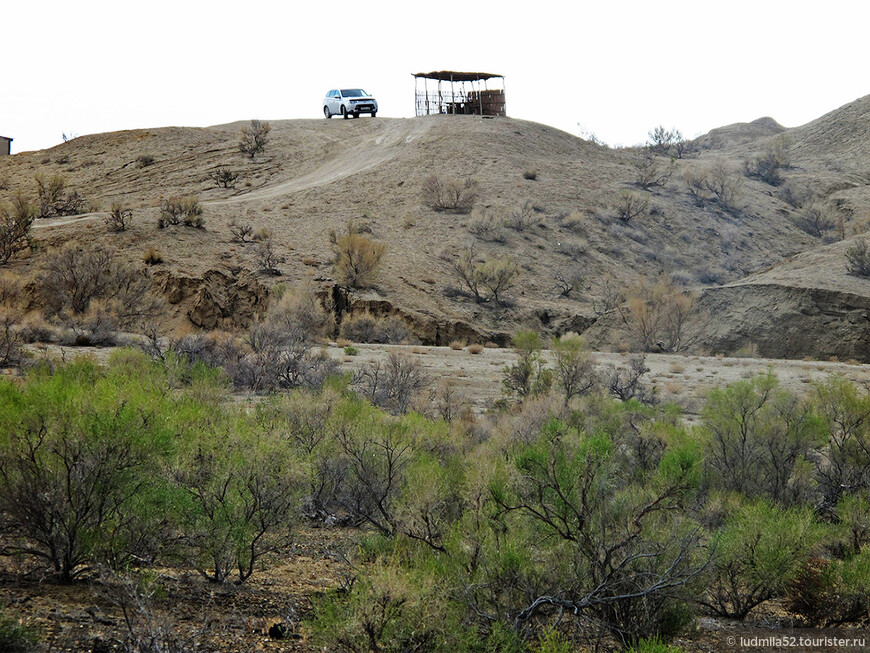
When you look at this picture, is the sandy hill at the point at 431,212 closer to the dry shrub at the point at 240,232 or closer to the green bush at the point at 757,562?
the dry shrub at the point at 240,232

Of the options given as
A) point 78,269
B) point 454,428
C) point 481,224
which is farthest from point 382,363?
point 481,224

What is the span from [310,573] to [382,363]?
12718 mm

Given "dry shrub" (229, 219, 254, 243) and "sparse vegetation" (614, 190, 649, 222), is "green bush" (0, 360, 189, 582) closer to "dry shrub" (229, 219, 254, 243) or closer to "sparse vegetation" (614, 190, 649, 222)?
"dry shrub" (229, 219, 254, 243)

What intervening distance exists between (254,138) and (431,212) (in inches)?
742

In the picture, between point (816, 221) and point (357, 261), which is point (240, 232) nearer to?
point (357, 261)

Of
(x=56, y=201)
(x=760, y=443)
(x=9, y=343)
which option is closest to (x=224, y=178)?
(x=56, y=201)

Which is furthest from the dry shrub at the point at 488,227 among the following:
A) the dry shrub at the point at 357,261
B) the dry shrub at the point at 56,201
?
the dry shrub at the point at 56,201

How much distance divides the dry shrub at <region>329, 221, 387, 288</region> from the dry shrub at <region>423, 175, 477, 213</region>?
32.1 ft

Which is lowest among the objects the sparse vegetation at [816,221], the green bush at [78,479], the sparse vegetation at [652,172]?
the green bush at [78,479]

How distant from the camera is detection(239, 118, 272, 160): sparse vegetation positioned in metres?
50.3

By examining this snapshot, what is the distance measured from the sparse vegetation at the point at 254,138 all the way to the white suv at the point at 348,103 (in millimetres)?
5788

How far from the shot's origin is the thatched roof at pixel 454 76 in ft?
188

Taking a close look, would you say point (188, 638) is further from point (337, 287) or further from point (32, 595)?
point (337, 287)

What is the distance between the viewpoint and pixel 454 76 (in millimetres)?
58062
